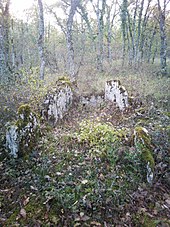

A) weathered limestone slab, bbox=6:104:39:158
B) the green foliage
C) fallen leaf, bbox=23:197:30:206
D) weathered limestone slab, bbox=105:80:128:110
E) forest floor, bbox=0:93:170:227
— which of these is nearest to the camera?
forest floor, bbox=0:93:170:227

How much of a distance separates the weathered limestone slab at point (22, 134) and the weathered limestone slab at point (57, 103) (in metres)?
1.27

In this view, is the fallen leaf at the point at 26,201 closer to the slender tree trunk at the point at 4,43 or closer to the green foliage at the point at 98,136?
the green foliage at the point at 98,136

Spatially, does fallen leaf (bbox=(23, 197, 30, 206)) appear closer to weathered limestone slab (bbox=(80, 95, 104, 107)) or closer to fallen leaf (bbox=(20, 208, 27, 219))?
fallen leaf (bbox=(20, 208, 27, 219))

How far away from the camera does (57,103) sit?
7027 mm

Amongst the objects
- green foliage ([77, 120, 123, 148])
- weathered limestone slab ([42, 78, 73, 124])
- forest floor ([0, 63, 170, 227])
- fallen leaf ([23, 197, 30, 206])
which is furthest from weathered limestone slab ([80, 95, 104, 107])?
fallen leaf ([23, 197, 30, 206])

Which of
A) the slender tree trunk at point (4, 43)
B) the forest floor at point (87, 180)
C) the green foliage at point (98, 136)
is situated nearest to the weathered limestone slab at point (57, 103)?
the forest floor at point (87, 180)

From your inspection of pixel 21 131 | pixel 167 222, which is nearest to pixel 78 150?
pixel 21 131

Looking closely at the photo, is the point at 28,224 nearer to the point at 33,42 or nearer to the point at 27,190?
the point at 27,190

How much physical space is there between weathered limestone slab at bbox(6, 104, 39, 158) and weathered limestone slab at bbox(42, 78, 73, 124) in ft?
4.16

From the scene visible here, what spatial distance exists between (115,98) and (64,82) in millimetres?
1987

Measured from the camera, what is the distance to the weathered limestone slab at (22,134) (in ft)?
15.6

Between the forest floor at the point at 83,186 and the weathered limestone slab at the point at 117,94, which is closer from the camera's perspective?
the forest floor at the point at 83,186

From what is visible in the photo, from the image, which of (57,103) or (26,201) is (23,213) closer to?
(26,201)

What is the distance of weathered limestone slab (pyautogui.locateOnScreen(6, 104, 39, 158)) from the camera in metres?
4.77
